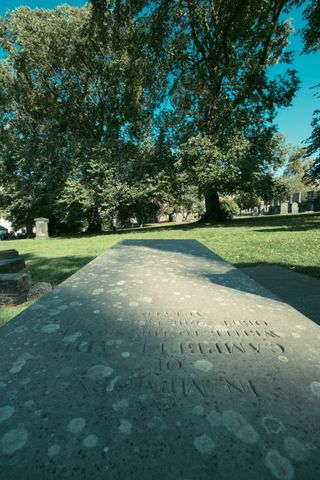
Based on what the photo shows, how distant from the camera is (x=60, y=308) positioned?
6.60 feet

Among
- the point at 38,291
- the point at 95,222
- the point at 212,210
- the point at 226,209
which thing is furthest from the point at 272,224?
the point at 226,209

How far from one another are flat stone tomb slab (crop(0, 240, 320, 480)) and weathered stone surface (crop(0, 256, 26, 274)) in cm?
476

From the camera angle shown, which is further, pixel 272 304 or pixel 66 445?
pixel 272 304

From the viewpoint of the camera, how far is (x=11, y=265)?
20.6 feet

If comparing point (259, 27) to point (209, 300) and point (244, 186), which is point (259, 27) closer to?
point (244, 186)

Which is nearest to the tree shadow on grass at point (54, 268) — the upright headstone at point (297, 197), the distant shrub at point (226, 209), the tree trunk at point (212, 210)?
the tree trunk at point (212, 210)

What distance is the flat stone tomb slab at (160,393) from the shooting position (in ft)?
2.41

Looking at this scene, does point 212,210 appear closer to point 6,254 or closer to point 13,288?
point 6,254

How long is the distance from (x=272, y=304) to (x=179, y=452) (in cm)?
156

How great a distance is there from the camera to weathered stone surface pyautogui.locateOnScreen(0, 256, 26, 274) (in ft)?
19.8

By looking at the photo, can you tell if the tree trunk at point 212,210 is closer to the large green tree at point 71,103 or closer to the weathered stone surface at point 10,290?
the large green tree at point 71,103

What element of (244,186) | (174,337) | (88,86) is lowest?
(174,337)

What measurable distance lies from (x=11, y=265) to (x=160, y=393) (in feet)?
20.6

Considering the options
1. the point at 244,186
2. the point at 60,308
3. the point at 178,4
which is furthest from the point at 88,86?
the point at 60,308
